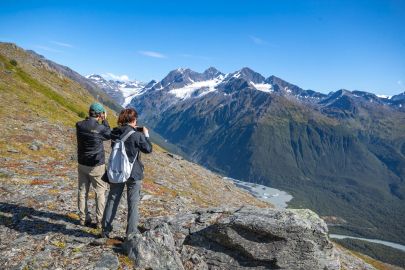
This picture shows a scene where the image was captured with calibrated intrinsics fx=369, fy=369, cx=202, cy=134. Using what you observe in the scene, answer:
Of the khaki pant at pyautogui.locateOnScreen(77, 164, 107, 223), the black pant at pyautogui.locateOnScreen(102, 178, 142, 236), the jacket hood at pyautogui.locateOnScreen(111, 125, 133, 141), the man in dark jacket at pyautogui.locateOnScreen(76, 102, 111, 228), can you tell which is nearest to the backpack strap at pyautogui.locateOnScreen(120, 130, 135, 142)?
the jacket hood at pyautogui.locateOnScreen(111, 125, 133, 141)

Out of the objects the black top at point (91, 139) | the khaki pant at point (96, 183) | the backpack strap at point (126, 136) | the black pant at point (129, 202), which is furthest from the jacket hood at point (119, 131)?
the khaki pant at point (96, 183)

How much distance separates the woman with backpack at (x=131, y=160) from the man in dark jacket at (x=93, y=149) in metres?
1.09

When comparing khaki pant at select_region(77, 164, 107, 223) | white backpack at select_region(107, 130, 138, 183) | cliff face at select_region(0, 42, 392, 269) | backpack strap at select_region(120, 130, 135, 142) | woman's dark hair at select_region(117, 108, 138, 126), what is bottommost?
cliff face at select_region(0, 42, 392, 269)

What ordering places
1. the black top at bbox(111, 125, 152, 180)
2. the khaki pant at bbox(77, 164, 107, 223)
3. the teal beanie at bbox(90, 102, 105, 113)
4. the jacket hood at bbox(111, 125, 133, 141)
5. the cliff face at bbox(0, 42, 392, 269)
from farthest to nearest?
1. the khaki pant at bbox(77, 164, 107, 223)
2. the teal beanie at bbox(90, 102, 105, 113)
3. the jacket hood at bbox(111, 125, 133, 141)
4. the black top at bbox(111, 125, 152, 180)
5. the cliff face at bbox(0, 42, 392, 269)

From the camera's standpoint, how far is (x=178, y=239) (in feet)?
52.5

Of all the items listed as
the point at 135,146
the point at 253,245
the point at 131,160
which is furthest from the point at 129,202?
the point at 253,245

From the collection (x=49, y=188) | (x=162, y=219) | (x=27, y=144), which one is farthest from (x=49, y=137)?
(x=162, y=219)

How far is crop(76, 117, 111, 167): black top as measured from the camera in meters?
15.6

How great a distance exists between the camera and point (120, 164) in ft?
46.3

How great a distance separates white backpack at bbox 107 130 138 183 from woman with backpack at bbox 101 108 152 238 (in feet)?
0.31

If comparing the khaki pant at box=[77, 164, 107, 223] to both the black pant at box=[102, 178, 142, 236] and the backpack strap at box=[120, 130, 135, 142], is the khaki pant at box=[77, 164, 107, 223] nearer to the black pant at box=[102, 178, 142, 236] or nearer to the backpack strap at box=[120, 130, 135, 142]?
the black pant at box=[102, 178, 142, 236]

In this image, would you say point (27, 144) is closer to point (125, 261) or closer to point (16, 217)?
point (16, 217)

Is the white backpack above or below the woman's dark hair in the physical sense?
below

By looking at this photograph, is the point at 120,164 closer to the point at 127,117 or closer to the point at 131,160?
the point at 131,160
